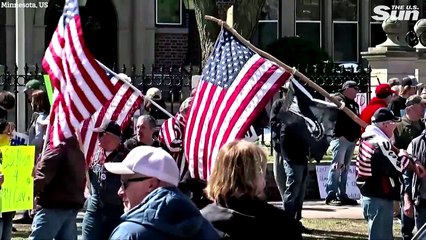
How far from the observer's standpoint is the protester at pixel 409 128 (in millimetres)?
11555

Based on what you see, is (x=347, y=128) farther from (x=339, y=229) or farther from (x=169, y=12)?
(x=169, y=12)

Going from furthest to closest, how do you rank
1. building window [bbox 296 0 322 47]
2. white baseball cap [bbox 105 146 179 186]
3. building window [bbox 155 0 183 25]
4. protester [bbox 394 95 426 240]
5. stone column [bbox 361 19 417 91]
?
1. building window [bbox 296 0 322 47]
2. building window [bbox 155 0 183 25]
3. stone column [bbox 361 19 417 91]
4. protester [bbox 394 95 426 240]
5. white baseball cap [bbox 105 146 179 186]

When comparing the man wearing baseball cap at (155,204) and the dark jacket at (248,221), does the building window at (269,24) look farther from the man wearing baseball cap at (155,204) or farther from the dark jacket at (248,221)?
the man wearing baseball cap at (155,204)

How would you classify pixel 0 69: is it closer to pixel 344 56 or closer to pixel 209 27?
pixel 209 27

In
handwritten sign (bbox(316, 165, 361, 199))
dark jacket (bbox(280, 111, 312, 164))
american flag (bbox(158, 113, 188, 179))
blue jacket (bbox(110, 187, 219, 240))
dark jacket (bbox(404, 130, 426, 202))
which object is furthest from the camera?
handwritten sign (bbox(316, 165, 361, 199))

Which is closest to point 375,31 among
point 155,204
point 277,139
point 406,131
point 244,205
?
point 277,139

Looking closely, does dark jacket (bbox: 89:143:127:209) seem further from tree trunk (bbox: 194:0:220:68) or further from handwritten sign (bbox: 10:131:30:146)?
tree trunk (bbox: 194:0:220:68)

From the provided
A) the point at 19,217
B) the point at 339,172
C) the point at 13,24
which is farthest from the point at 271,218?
the point at 13,24

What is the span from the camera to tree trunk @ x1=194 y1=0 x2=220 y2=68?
16.8 metres

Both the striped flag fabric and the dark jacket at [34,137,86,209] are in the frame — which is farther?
the striped flag fabric

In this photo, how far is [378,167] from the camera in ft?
32.3

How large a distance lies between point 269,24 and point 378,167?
70.2ft

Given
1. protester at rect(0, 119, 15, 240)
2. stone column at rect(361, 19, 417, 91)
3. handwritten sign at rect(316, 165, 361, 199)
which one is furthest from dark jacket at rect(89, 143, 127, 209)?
stone column at rect(361, 19, 417, 91)

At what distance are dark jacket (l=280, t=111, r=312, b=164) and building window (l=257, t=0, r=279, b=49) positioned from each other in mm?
18271
